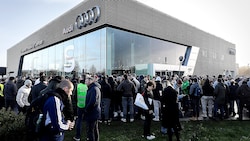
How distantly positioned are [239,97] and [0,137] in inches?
387

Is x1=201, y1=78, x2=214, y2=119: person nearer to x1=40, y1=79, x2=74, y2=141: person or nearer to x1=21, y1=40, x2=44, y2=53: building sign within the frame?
Result: x1=40, y1=79, x2=74, y2=141: person

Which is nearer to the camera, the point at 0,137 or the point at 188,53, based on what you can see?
the point at 0,137

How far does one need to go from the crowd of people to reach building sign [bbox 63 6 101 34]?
10577mm

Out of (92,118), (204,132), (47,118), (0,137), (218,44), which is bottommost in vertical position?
(204,132)

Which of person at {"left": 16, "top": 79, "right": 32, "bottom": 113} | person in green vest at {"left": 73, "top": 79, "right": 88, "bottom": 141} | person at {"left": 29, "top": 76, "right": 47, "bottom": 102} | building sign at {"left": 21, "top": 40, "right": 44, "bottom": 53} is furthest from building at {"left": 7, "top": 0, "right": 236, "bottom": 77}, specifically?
person in green vest at {"left": 73, "top": 79, "right": 88, "bottom": 141}

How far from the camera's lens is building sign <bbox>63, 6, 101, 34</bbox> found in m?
19.6

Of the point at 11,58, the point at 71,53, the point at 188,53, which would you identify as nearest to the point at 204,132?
the point at 71,53

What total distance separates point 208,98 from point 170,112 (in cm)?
503

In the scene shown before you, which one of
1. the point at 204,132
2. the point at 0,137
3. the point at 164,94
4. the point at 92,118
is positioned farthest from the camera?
the point at 204,132

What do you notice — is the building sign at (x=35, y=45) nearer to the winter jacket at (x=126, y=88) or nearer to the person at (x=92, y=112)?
the winter jacket at (x=126, y=88)

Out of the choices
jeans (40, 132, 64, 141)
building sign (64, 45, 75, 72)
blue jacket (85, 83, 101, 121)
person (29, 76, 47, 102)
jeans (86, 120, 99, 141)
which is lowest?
jeans (86, 120, 99, 141)

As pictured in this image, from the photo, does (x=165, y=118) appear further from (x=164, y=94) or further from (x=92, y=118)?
(x=92, y=118)

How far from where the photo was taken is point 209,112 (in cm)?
1045

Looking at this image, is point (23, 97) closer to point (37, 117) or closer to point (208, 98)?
point (37, 117)
